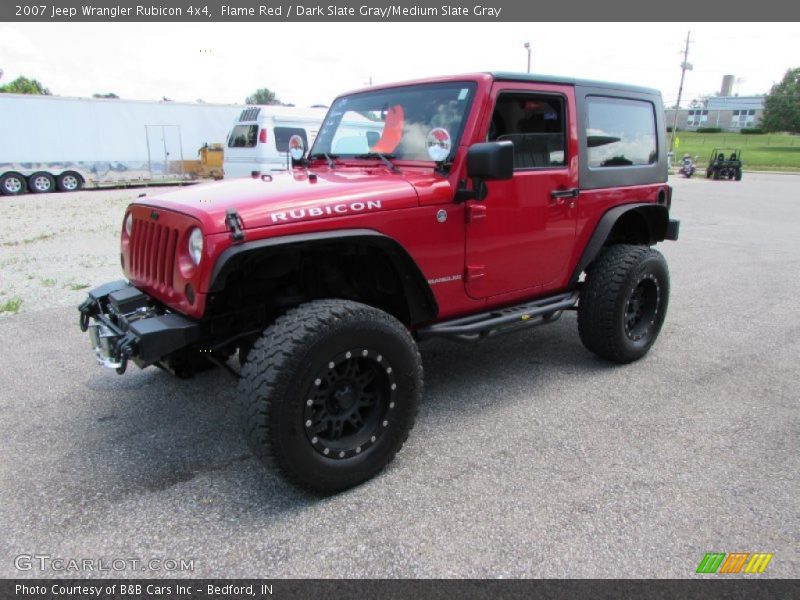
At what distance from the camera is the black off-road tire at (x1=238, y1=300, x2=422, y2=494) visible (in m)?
2.60

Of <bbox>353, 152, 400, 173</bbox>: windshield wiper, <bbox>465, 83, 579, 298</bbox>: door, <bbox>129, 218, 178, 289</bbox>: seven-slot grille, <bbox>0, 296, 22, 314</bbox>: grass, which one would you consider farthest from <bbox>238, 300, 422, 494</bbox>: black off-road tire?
<bbox>0, 296, 22, 314</bbox>: grass

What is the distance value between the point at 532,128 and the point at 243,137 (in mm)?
13411

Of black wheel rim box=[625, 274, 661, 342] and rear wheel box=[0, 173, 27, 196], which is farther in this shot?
rear wheel box=[0, 173, 27, 196]

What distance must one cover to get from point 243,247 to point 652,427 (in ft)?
8.57

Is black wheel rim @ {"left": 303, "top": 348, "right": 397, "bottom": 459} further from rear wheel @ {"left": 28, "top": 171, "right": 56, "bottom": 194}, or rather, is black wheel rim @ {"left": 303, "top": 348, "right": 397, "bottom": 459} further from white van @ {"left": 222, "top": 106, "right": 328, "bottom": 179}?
rear wheel @ {"left": 28, "top": 171, "right": 56, "bottom": 194}

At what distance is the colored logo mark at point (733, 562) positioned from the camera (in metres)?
2.35

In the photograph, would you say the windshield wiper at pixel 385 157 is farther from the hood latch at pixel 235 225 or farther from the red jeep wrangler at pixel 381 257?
the hood latch at pixel 235 225

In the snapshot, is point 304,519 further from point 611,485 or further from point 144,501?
point 611,485

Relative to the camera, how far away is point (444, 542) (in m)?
2.50

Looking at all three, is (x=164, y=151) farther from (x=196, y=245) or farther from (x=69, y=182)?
(x=196, y=245)

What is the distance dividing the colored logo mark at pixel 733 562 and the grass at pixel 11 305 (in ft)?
19.9

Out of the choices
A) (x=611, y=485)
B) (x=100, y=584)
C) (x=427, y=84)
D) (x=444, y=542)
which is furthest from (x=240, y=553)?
(x=427, y=84)

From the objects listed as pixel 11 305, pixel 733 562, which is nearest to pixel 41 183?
pixel 11 305

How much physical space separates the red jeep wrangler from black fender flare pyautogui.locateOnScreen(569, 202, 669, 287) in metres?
0.02
